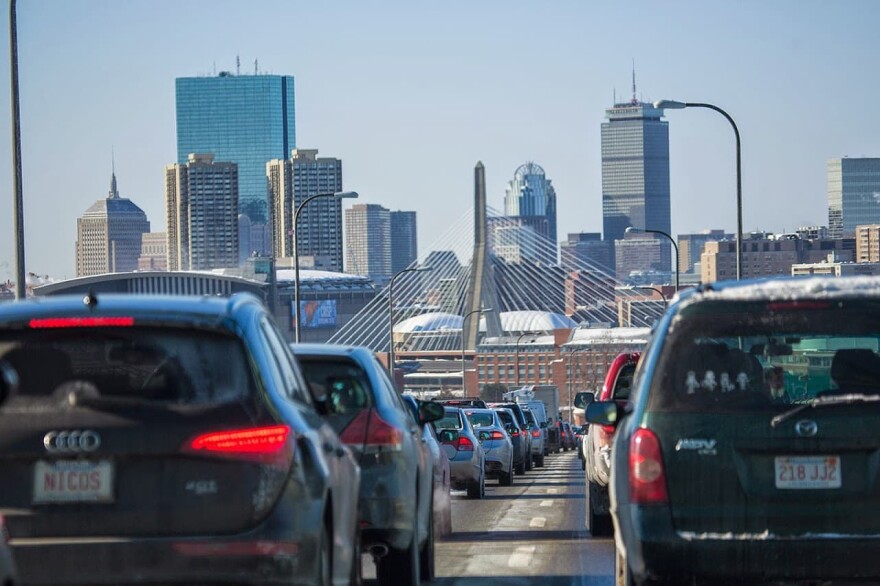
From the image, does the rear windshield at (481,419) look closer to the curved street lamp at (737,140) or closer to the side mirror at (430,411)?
the curved street lamp at (737,140)

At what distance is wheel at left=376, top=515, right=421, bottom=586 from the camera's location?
447 inches

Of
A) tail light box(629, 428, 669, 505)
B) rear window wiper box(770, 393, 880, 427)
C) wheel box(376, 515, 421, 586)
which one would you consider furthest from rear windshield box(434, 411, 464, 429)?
rear window wiper box(770, 393, 880, 427)

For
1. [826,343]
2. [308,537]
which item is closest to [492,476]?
[826,343]

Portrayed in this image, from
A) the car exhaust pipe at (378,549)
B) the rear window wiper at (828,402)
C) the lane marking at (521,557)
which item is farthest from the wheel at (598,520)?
the rear window wiper at (828,402)

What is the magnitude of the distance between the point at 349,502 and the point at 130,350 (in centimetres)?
160

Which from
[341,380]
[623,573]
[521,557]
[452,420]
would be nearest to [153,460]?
[623,573]

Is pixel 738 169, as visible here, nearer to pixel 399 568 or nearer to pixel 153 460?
pixel 399 568

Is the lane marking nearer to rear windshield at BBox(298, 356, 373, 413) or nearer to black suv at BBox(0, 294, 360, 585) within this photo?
rear windshield at BBox(298, 356, 373, 413)

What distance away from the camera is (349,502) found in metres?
8.80

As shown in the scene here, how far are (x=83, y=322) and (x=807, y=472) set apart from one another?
3190 mm

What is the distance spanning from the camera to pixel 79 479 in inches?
287

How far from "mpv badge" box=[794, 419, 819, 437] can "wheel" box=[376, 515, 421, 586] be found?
11.6 feet

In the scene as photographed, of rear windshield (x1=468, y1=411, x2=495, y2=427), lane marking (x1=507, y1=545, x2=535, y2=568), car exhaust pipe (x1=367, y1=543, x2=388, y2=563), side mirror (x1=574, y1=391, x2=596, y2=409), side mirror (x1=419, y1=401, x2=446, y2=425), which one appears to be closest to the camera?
car exhaust pipe (x1=367, y1=543, x2=388, y2=563)

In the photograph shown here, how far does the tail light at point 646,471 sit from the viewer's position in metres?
8.48
